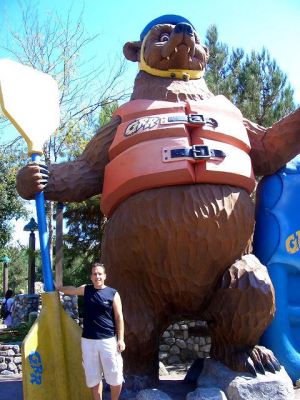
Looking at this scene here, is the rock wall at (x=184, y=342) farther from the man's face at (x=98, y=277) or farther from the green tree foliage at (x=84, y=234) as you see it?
the man's face at (x=98, y=277)

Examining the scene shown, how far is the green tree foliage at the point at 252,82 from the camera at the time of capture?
7.53 m

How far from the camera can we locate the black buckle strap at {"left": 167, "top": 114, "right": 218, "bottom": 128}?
2713 millimetres

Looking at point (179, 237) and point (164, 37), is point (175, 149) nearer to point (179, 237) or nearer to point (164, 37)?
point (179, 237)

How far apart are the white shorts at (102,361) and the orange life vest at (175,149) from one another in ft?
2.65

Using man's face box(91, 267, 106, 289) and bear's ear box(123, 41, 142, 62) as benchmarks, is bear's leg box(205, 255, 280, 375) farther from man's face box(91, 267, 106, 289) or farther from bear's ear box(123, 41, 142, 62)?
bear's ear box(123, 41, 142, 62)

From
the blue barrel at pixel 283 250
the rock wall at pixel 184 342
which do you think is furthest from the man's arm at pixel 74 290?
the rock wall at pixel 184 342

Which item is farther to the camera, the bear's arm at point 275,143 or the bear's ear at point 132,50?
the bear's ear at point 132,50

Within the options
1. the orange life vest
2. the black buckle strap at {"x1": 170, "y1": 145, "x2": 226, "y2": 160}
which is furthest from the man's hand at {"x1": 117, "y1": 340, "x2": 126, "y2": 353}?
the black buckle strap at {"x1": 170, "y1": 145, "x2": 226, "y2": 160}

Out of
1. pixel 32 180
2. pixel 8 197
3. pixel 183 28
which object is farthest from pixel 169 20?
pixel 8 197

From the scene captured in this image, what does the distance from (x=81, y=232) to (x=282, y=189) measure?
552 cm

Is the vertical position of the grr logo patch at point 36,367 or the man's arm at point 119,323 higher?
the man's arm at point 119,323

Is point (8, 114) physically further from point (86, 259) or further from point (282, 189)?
point (86, 259)

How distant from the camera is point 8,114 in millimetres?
2957

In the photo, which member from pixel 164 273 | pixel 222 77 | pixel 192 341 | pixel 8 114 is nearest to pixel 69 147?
pixel 222 77
